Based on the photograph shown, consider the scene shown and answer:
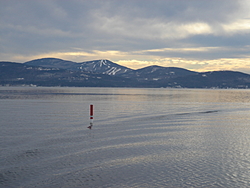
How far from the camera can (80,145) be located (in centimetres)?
2262

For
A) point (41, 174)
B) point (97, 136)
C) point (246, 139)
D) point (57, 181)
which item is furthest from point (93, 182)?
point (246, 139)

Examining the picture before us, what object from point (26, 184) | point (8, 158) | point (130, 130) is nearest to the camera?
point (26, 184)

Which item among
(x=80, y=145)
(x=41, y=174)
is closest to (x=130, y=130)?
(x=80, y=145)

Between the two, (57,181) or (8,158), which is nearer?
(57,181)

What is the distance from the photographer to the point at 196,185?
14.0 m

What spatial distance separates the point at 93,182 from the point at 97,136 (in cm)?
1276

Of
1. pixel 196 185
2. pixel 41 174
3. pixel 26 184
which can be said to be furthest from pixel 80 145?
pixel 196 185

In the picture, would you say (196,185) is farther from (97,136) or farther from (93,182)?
(97,136)

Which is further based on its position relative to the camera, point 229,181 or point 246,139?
point 246,139

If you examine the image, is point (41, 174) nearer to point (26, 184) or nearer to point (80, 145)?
point (26, 184)

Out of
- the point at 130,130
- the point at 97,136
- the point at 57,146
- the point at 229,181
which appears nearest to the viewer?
the point at 229,181

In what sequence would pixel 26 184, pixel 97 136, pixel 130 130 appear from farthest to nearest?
pixel 130 130, pixel 97 136, pixel 26 184

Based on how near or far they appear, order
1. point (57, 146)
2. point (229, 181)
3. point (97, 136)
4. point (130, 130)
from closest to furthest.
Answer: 1. point (229, 181)
2. point (57, 146)
3. point (97, 136)
4. point (130, 130)

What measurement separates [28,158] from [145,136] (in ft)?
42.5
